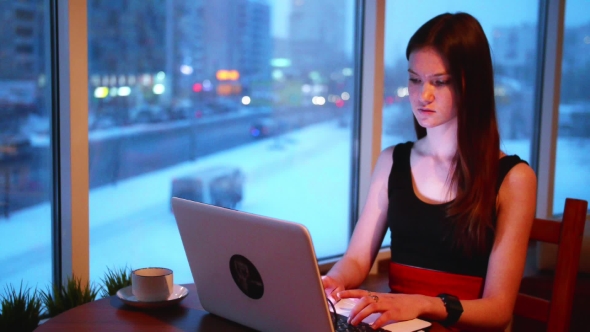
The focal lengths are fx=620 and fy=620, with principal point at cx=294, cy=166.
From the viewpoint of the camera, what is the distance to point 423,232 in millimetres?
1625

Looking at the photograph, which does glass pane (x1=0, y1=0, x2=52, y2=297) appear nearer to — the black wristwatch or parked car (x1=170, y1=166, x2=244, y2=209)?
parked car (x1=170, y1=166, x2=244, y2=209)

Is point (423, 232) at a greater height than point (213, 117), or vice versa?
point (213, 117)

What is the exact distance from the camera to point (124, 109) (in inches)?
103

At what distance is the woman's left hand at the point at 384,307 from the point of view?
→ 119cm

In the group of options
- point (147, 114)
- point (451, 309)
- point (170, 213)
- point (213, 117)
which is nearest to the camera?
point (451, 309)

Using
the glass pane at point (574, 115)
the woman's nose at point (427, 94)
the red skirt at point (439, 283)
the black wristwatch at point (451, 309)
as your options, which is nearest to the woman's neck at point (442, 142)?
the woman's nose at point (427, 94)

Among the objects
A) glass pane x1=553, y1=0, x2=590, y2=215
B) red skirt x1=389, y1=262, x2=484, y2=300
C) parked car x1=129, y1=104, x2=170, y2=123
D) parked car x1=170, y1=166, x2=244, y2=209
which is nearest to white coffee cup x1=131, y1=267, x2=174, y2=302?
red skirt x1=389, y1=262, x2=484, y2=300

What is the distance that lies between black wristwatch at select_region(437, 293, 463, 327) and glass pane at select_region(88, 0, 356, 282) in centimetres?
166

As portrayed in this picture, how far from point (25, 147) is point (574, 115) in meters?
3.64

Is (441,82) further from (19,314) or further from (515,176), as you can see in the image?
(19,314)

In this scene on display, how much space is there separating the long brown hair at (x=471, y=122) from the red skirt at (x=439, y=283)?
77mm

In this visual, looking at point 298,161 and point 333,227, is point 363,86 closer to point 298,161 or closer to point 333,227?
point 298,161

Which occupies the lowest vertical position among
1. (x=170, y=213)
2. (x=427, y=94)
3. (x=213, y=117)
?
(x=170, y=213)

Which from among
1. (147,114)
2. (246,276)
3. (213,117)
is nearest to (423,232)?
(246,276)
